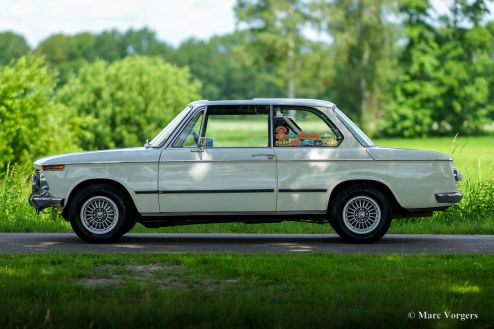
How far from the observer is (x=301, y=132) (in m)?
11.6

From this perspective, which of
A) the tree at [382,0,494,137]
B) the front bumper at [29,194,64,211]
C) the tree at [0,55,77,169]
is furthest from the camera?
the tree at [382,0,494,137]

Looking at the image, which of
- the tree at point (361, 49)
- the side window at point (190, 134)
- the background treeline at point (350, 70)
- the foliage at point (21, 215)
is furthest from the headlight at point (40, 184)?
the tree at point (361, 49)

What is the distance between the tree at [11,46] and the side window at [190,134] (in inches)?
4195

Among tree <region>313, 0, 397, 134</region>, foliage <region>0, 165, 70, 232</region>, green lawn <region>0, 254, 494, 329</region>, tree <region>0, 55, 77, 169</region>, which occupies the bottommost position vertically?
green lawn <region>0, 254, 494, 329</region>

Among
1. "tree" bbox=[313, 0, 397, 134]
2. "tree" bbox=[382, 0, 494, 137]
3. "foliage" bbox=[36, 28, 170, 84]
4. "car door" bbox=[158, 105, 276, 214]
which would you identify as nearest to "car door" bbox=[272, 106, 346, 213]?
"car door" bbox=[158, 105, 276, 214]

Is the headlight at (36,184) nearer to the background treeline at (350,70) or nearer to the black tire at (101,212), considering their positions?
the black tire at (101,212)

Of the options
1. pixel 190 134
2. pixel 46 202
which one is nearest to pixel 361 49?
pixel 190 134

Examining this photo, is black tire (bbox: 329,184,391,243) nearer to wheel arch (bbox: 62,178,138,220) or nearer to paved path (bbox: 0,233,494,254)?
paved path (bbox: 0,233,494,254)

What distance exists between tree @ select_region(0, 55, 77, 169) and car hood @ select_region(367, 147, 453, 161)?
16810 mm

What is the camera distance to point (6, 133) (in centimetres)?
2862

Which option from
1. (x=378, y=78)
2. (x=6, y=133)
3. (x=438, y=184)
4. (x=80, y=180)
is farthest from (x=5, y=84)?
(x=378, y=78)

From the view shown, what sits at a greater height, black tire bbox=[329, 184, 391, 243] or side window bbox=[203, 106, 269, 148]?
side window bbox=[203, 106, 269, 148]

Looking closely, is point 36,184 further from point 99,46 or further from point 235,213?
point 99,46

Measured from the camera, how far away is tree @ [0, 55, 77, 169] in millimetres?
A: 27891
